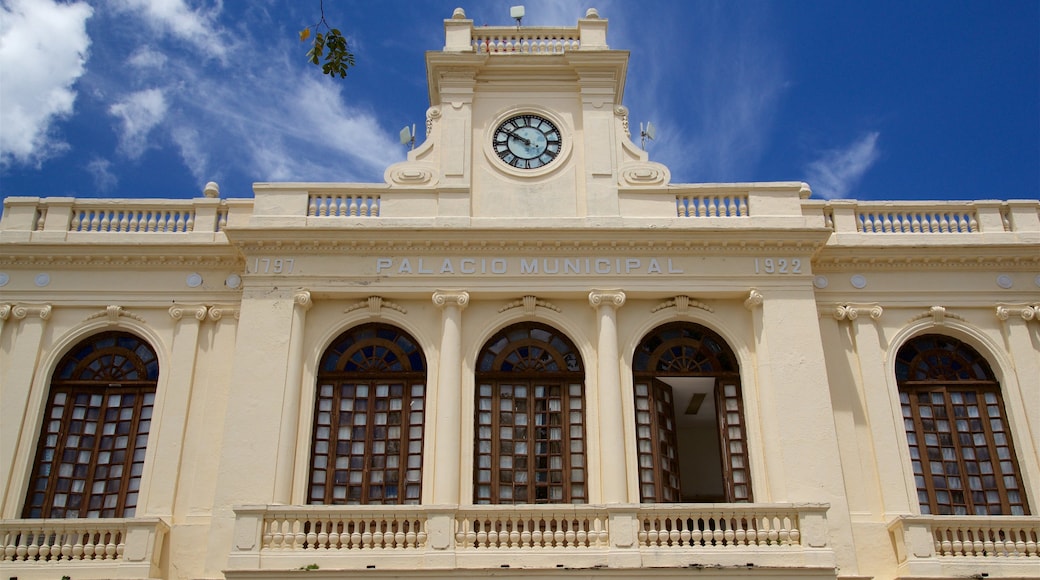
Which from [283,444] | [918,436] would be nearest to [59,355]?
[283,444]

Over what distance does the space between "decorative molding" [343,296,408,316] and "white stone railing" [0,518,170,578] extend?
4701 mm

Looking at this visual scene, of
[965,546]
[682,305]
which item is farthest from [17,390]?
[965,546]

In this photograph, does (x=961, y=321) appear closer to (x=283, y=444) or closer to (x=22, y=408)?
(x=283, y=444)

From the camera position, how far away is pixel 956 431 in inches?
738

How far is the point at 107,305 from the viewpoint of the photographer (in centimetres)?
1927

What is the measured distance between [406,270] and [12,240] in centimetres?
714

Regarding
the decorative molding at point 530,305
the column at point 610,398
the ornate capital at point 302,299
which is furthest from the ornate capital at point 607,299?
the ornate capital at point 302,299

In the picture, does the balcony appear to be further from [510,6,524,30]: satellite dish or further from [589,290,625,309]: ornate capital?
[510,6,524,30]: satellite dish

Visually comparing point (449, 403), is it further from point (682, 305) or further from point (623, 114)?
point (623, 114)

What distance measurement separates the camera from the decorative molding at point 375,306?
18.8 meters

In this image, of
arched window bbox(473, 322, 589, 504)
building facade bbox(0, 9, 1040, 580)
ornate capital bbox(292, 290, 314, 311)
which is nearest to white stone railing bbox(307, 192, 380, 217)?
building facade bbox(0, 9, 1040, 580)

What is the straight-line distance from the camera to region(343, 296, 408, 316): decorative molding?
61.8 ft

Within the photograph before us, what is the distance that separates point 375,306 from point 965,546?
33.4 ft

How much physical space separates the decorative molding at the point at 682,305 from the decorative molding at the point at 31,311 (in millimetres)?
10441
